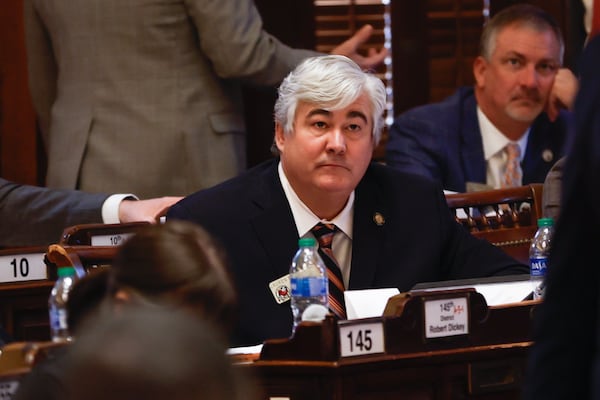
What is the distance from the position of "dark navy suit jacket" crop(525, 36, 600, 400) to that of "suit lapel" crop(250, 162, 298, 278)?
2150 millimetres

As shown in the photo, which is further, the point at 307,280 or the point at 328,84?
the point at 328,84

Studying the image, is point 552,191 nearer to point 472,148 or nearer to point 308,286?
point 308,286

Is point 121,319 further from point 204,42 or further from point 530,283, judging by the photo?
point 204,42

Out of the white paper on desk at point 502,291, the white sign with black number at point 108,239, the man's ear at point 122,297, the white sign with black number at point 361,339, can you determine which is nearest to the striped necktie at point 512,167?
the white paper on desk at point 502,291

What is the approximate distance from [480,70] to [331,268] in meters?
2.33

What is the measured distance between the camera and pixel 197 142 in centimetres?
529

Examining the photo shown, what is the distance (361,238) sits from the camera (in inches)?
158

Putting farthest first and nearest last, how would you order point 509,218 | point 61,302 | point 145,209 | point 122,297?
point 509,218 → point 145,209 → point 61,302 → point 122,297

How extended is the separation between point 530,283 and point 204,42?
2.06m

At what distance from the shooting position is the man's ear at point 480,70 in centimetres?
592

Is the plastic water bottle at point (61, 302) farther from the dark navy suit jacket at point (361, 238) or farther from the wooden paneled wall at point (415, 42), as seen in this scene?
the wooden paneled wall at point (415, 42)

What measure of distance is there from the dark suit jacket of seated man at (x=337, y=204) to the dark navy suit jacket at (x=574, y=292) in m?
2.17

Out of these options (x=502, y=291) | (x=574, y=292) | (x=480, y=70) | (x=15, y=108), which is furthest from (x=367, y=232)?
(x=15, y=108)

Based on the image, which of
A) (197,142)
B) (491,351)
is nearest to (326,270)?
(491,351)
